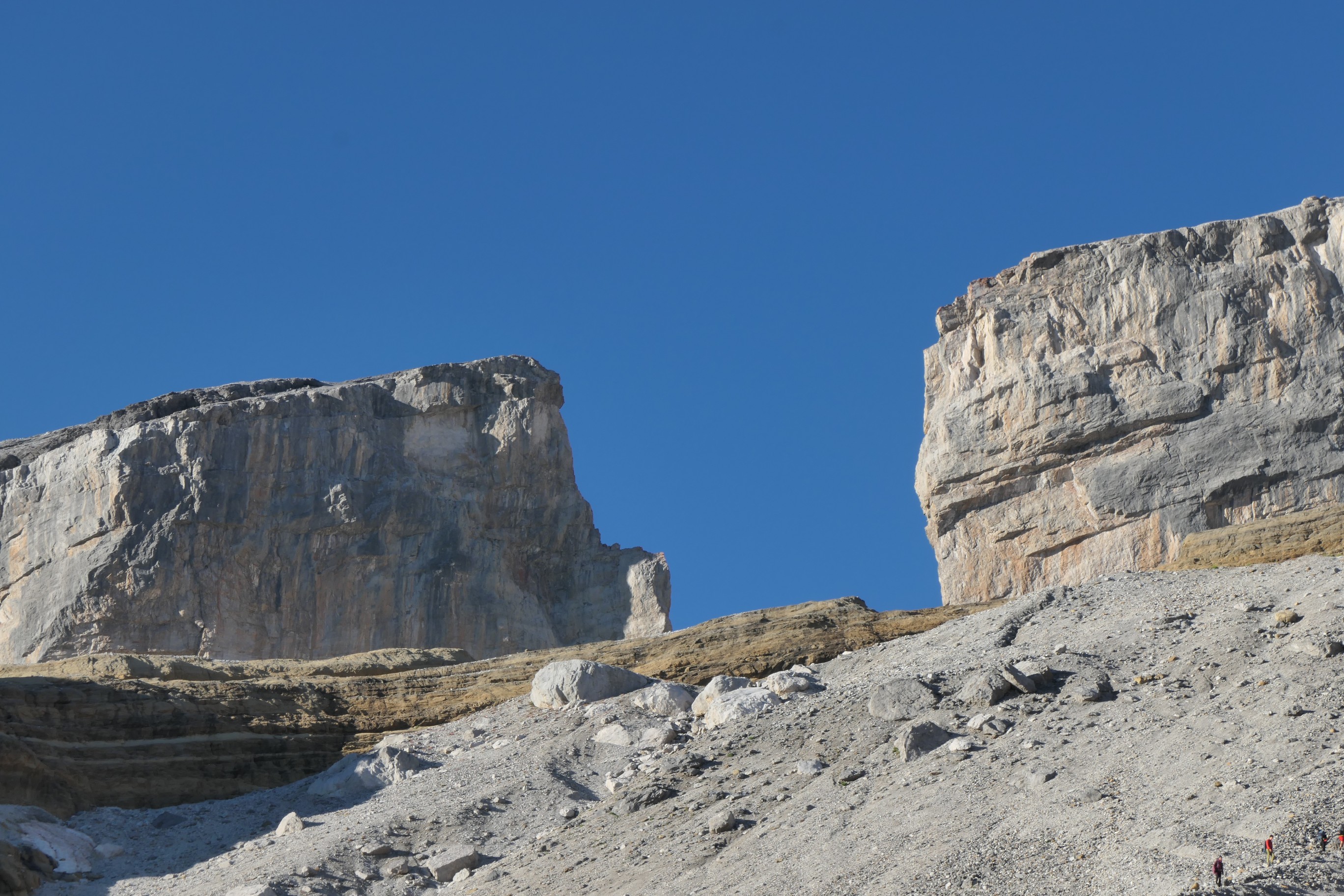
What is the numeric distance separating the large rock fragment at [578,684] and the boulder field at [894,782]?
7 centimetres

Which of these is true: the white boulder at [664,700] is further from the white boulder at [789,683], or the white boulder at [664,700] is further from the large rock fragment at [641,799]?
the large rock fragment at [641,799]

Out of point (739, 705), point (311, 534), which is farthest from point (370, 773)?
point (311, 534)

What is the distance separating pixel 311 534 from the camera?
50844 mm

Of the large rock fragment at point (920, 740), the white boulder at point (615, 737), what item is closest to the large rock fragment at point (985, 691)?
the large rock fragment at point (920, 740)

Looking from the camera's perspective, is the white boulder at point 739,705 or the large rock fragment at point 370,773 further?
the large rock fragment at point 370,773

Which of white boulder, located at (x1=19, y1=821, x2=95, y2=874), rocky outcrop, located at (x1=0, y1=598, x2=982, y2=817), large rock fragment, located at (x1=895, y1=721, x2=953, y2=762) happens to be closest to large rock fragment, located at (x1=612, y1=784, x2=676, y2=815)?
large rock fragment, located at (x1=895, y1=721, x2=953, y2=762)

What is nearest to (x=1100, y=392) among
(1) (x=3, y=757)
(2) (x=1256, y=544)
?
(2) (x=1256, y=544)

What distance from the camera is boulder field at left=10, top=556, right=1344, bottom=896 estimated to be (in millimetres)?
15289

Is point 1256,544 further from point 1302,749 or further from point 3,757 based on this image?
point 3,757

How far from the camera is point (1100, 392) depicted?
37.8m

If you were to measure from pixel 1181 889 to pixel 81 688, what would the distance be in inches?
718

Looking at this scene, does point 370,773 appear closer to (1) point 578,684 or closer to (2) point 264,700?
(1) point 578,684

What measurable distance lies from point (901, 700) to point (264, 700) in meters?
11.5

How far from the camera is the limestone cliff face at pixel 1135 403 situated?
117 ft
